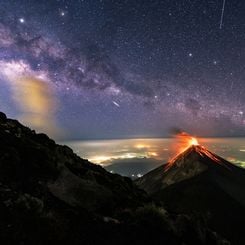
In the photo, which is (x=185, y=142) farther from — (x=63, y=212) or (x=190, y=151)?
(x=63, y=212)

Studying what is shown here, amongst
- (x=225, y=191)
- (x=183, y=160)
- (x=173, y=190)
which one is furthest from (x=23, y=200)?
(x=183, y=160)

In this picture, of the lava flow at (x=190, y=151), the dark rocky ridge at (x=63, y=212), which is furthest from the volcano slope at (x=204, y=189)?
the dark rocky ridge at (x=63, y=212)

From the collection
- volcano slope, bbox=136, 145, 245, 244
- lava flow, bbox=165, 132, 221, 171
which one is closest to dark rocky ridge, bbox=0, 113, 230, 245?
volcano slope, bbox=136, 145, 245, 244

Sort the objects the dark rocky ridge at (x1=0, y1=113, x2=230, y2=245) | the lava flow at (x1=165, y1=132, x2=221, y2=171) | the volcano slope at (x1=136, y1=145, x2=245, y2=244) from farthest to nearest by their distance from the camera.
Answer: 1. the lava flow at (x1=165, y1=132, x2=221, y2=171)
2. the volcano slope at (x1=136, y1=145, x2=245, y2=244)
3. the dark rocky ridge at (x1=0, y1=113, x2=230, y2=245)

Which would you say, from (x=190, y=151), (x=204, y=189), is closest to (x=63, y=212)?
(x=204, y=189)

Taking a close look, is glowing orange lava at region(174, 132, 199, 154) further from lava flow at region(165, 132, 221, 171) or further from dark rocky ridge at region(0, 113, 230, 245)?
dark rocky ridge at region(0, 113, 230, 245)
